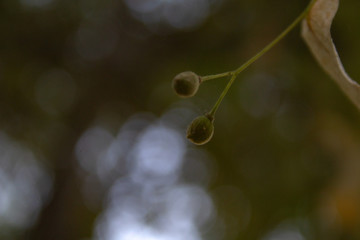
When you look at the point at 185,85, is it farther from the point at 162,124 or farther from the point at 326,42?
the point at 162,124

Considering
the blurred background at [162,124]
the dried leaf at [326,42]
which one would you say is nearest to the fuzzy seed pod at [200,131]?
the dried leaf at [326,42]

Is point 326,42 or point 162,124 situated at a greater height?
point 162,124

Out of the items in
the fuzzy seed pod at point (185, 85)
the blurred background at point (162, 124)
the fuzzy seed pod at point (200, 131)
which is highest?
the blurred background at point (162, 124)

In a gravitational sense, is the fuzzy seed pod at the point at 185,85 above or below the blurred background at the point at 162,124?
below

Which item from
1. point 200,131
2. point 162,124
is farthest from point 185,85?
point 162,124

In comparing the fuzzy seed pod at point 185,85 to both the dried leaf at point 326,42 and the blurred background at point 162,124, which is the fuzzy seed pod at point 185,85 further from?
the blurred background at point 162,124

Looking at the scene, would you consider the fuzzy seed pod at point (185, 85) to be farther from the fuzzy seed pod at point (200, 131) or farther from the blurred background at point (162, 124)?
the blurred background at point (162, 124)

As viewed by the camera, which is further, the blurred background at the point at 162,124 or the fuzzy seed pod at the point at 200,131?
the blurred background at the point at 162,124
